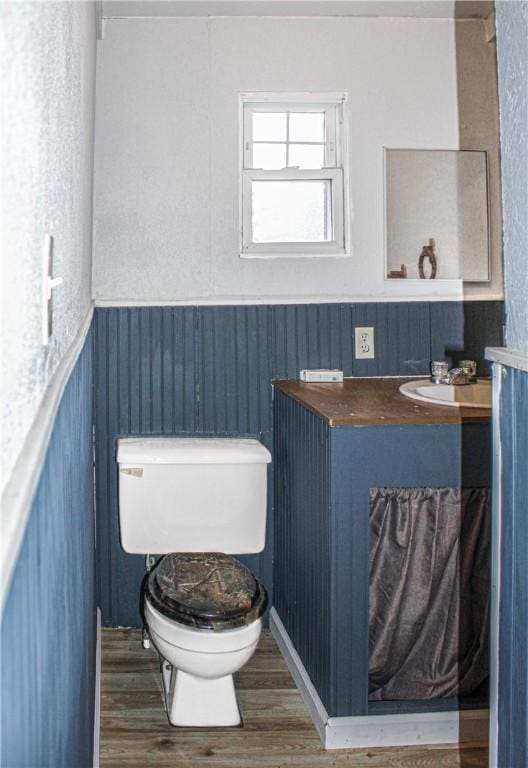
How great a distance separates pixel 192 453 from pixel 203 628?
659 millimetres

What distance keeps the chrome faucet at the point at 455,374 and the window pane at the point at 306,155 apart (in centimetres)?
92

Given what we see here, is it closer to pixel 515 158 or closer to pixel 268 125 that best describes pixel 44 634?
pixel 515 158

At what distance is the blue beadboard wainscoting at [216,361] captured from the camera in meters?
3.06

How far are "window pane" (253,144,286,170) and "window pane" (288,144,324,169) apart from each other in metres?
0.04

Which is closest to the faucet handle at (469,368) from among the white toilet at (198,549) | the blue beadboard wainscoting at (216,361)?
the blue beadboard wainscoting at (216,361)

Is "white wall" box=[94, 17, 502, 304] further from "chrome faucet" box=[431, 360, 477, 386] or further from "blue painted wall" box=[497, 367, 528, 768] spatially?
"blue painted wall" box=[497, 367, 528, 768]

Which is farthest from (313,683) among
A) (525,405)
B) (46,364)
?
(46,364)

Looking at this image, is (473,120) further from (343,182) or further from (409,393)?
(409,393)

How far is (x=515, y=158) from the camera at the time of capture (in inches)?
48.9

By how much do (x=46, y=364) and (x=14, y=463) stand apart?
10.3 inches

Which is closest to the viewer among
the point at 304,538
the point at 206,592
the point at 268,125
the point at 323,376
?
the point at 206,592

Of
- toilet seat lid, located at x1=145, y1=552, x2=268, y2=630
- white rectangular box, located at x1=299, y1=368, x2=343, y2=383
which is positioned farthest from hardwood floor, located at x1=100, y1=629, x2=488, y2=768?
white rectangular box, located at x1=299, y1=368, x2=343, y2=383

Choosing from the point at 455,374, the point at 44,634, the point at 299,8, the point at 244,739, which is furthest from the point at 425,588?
the point at 299,8

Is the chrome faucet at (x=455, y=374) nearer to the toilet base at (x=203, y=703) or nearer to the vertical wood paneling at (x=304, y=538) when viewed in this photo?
the vertical wood paneling at (x=304, y=538)
